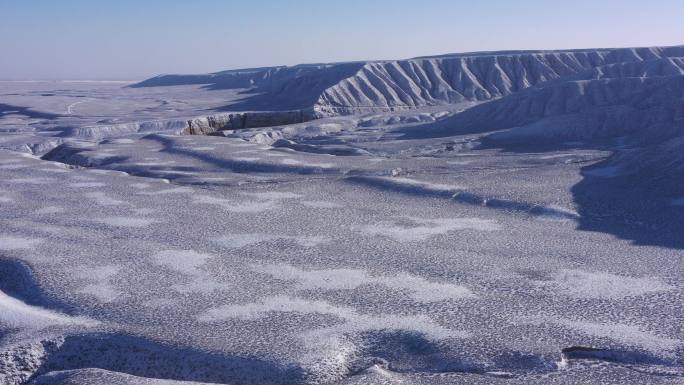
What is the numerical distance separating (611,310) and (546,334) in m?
1.15

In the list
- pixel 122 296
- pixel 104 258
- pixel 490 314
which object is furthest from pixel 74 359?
pixel 490 314

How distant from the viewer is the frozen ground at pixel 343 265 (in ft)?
21.4

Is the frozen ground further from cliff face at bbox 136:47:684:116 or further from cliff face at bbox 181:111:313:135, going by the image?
cliff face at bbox 136:47:684:116

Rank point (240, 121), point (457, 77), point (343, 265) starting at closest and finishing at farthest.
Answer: point (343, 265) → point (240, 121) → point (457, 77)

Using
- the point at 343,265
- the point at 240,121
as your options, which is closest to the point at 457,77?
the point at 240,121

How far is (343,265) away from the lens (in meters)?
9.37

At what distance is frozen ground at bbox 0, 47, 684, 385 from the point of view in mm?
6535

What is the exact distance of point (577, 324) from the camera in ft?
23.4

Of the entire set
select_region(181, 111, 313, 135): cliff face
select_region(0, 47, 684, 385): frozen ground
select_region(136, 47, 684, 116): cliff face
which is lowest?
select_region(0, 47, 684, 385): frozen ground

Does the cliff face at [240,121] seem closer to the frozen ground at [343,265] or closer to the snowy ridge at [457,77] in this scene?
the snowy ridge at [457,77]

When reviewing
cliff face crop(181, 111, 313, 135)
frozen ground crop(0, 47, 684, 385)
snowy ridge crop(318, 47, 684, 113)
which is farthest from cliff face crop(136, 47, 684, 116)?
frozen ground crop(0, 47, 684, 385)

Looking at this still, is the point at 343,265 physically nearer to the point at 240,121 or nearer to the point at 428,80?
the point at 240,121

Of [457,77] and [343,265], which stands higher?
[457,77]

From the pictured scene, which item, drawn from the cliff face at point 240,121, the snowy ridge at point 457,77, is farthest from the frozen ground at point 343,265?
the snowy ridge at point 457,77
